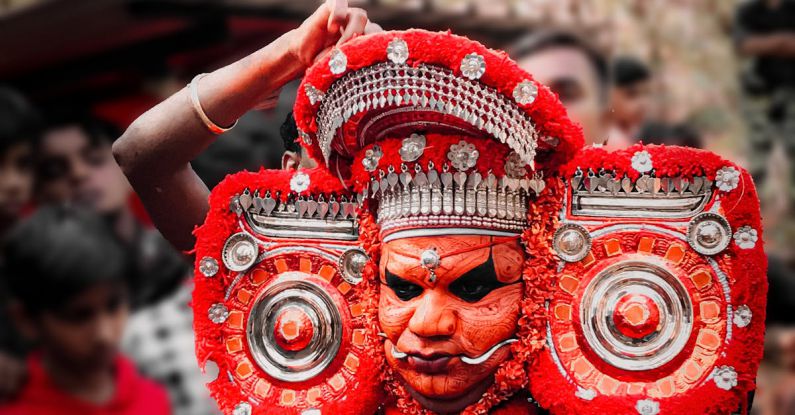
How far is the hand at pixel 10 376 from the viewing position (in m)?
4.19

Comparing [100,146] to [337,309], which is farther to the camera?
[100,146]

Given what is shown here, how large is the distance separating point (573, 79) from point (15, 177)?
3.02 meters

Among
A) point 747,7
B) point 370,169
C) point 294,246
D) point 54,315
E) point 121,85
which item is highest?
point 747,7

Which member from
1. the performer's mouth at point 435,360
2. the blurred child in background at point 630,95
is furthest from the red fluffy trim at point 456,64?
the blurred child in background at point 630,95

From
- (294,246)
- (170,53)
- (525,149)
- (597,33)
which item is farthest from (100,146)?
(597,33)

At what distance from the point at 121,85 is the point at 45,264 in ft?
12.5

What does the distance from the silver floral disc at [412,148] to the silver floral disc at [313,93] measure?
307 millimetres

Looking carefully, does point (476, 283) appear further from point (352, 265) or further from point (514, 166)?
point (352, 265)

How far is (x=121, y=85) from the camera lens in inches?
309

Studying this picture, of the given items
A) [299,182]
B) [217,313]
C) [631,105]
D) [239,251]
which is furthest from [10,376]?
[631,105]

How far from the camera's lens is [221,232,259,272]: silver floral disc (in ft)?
12.7

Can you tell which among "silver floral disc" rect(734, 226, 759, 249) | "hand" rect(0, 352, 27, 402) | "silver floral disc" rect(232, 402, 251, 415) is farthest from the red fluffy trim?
"hand" rect(0, 352, 27, 402)

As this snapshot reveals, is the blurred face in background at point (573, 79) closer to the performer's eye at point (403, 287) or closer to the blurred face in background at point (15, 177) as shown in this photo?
the performer's eye at point (403, 287)

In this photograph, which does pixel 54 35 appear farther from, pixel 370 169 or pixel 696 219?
pixel 696 219
